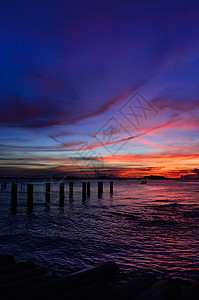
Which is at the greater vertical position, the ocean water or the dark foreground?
the dark foreground

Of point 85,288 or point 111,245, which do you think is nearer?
point 85,288

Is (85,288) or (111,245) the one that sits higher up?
(85,288)

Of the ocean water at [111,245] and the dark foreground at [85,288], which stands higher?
the dark foreground at [85,288]

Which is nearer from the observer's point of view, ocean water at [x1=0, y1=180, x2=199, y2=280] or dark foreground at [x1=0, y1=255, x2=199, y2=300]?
dark foreground at [x1=0, y1=255, x2=199, y2=300]

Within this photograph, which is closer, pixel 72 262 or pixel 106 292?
pixel 106 292

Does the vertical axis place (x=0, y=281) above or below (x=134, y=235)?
above

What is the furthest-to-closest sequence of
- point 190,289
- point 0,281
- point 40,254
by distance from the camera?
point 40,254 < point 0,281 < point 190,289

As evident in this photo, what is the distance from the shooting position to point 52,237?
9766 mm

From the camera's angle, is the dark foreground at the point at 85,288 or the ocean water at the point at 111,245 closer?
the dark foreground at the point at 85,288

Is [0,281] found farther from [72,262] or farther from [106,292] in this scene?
[72,262]

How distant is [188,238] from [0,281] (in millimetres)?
8394

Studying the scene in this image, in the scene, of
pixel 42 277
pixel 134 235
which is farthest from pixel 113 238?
pixel 42 277

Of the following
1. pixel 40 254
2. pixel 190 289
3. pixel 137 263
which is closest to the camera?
pixel 190 289

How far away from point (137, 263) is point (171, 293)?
3597mm
